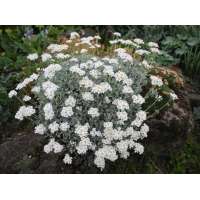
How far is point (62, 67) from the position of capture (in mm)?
4945

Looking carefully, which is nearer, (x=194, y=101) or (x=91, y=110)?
(x=91, y=110)

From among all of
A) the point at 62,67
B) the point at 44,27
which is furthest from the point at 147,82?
the point at 44,27

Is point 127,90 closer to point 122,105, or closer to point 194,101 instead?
point 122,105

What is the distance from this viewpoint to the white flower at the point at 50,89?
14.9 ft

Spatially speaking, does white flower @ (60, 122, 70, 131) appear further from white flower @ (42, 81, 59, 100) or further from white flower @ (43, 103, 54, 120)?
white flower @ (42, 81, 59, 100)

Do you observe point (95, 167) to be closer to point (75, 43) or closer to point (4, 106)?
point (4, 106)

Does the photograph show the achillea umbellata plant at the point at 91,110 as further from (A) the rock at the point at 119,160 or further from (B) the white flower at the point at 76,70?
(A) the rock at the point at 119,160

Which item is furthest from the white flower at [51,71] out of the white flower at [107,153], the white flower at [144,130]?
the white flower at [144,130]

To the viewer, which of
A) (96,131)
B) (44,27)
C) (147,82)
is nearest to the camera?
(96,131)

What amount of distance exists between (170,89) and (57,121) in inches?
59.8

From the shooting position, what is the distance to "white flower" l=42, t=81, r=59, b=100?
179 inches

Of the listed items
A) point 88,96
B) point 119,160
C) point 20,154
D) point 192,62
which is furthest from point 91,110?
point 192,62

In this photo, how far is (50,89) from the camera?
4559mm

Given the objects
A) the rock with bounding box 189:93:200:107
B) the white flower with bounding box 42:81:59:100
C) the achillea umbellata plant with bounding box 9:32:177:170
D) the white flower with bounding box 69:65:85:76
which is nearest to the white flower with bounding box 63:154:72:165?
the achillea umbellata plant with bounding box 9:32:177:170
